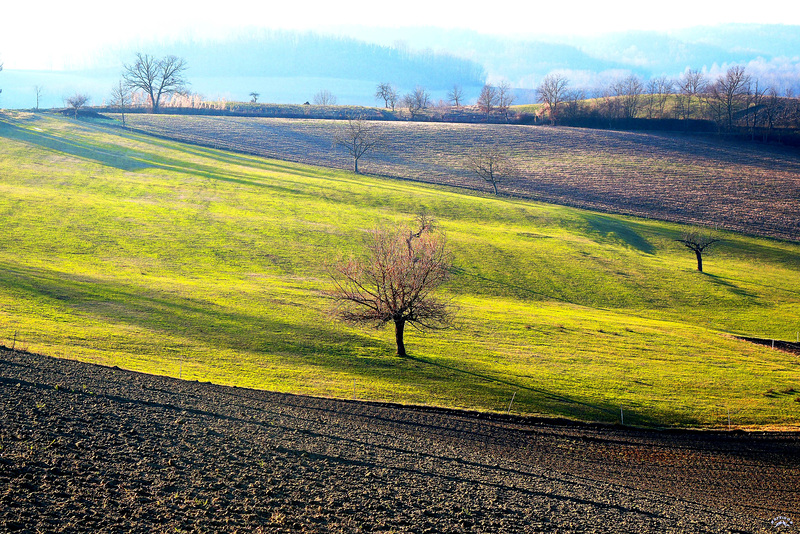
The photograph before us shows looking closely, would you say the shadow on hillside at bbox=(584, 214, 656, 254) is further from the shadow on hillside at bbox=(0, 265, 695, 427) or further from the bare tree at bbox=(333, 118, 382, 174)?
the shadow on hillside at bbox=(0, 265, 695, 427)

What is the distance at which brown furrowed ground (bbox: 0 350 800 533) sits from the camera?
1769 centimetres

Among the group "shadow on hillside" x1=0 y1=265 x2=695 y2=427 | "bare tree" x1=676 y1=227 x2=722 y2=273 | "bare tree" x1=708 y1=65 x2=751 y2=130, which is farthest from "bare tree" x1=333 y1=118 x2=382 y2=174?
"bare tree" x1=708 y1=65 x2=751 y2=130

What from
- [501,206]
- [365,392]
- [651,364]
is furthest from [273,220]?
[651,364]

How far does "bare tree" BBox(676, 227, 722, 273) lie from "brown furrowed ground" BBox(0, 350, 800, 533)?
129 feet

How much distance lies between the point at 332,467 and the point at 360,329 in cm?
2083

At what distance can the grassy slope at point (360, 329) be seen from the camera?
1324 inches

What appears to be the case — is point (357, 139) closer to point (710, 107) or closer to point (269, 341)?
point (269, 341)

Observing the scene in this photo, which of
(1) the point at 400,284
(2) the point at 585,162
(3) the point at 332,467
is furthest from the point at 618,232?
(3) the point at 332,467

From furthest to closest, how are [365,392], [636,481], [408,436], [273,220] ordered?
[273,220] < [365,392] < [408,436] < [636,481]

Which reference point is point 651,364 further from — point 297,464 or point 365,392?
point 297,464

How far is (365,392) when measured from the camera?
31.7 meters

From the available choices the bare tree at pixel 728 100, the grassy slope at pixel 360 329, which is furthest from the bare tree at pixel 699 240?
the bare tree at pixel 728 100

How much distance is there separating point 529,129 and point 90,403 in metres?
122

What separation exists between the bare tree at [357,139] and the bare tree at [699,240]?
5648cm
